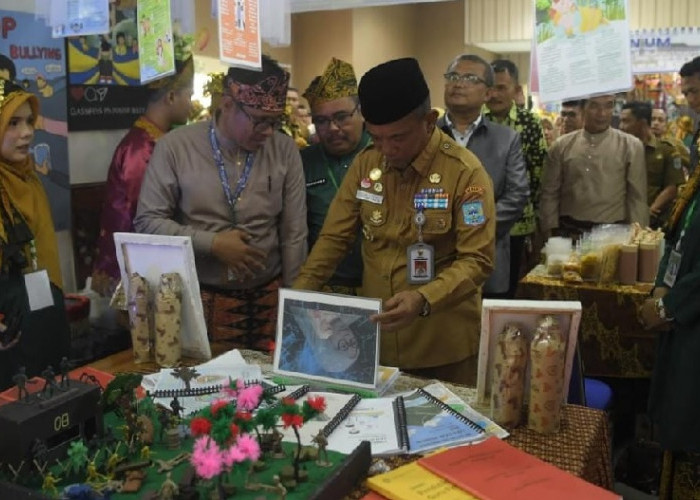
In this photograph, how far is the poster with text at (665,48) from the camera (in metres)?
5.90

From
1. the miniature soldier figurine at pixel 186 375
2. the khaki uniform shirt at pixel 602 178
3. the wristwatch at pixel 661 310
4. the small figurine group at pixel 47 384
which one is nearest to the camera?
the small figurine group at pixel 47 384

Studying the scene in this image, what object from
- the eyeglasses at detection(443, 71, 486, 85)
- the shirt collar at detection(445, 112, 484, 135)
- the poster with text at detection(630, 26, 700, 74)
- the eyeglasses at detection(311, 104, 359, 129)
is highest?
the poster with text at detection(630, 26, 700, 74)

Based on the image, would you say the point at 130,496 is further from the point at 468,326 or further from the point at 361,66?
the point at 361,66

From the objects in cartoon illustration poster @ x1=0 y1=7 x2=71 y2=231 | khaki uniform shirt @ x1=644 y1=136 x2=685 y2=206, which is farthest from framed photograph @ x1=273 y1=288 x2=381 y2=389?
khaki uniform shirt @ x1=644 y1=136 x2=685 y2=206

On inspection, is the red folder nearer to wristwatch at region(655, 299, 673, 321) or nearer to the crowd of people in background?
the crowd of people in background

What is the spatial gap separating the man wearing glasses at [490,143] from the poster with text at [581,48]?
875 millimetres

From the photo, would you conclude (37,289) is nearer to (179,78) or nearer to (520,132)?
(179,78)

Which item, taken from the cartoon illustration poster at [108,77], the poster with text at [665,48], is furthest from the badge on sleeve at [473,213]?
the poster with text at [665,48]

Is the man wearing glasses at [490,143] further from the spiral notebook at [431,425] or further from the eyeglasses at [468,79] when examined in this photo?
the spiral notebook at [431,425]

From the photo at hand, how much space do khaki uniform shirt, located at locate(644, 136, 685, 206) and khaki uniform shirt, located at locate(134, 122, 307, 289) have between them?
310 cm

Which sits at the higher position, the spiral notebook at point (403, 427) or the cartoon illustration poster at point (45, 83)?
the cartoon illustration poster at point (45, 83)

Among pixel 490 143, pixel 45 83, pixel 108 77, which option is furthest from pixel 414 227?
pixel 108 77

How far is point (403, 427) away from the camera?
1.57m

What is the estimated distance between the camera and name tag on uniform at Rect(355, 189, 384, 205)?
209cm
